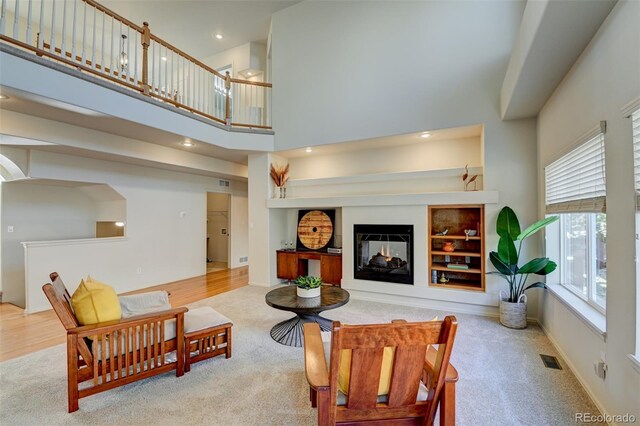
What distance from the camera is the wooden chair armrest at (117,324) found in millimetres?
2035

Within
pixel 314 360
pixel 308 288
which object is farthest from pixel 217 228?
pixel 314 360

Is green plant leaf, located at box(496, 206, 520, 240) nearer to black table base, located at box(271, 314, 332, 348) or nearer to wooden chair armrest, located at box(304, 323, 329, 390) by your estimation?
black table base, located at box(271, 314, 332, 348)

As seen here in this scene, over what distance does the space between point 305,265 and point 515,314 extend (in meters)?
3.74

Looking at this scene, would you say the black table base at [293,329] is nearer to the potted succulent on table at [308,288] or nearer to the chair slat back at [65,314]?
the potted succulent on table at [308,288]

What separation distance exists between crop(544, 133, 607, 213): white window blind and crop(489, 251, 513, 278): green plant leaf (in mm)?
819

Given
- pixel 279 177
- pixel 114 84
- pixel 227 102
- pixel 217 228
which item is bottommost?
pixel 217 228

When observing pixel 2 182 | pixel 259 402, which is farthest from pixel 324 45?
pixel 2 182

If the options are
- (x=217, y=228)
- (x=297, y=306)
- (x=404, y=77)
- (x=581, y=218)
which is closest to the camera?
(x=581, y=218)

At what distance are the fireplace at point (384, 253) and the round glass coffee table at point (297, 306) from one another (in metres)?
1.40

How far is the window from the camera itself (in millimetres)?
2189

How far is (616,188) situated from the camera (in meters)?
1.88

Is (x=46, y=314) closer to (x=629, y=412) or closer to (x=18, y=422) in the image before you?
(x=18, y=422)

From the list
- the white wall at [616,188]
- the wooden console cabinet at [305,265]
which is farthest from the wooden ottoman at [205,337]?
the white wall at [616,188]
